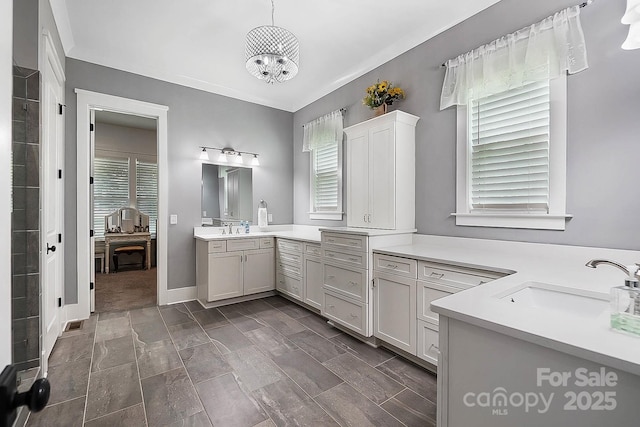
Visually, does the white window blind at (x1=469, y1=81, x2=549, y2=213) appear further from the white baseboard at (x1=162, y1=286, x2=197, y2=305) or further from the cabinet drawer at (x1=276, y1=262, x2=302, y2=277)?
the white baseboard at (x1=162, y1=286, x2=197, y2=305)

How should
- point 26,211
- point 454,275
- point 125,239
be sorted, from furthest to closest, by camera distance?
point 125,239 → point 454,275 → point 26,211

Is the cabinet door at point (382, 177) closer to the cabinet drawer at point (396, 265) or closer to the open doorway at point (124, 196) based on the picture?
the cabinet drawer at point (396, 265)

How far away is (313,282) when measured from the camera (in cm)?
351

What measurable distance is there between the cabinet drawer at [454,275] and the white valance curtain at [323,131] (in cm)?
236

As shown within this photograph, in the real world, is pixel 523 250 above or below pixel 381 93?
below

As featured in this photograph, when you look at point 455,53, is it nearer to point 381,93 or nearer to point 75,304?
point 381,93

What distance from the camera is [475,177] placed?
2.55 meters

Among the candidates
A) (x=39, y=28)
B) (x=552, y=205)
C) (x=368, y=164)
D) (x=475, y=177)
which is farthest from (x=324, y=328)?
(x=39, y=28)

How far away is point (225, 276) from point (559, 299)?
11.1 ft

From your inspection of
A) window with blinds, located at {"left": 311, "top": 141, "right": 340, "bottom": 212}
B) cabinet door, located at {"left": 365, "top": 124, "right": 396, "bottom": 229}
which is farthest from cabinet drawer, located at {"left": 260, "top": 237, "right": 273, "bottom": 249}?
cabinet door, located at {"left": 365, "top": 124, "right": 396, "bottom": 229}

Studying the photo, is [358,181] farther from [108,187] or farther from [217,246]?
[108,187]

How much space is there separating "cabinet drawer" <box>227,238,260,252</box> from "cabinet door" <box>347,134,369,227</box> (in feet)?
4.66

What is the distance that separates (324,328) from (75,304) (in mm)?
2828

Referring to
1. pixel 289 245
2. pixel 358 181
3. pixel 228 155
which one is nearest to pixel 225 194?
pixel 228 155
